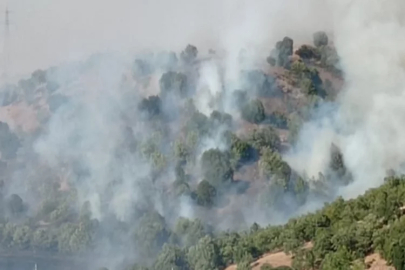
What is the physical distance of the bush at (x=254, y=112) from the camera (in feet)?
219

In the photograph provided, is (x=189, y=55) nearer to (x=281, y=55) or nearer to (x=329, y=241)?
(x=281, y=55)

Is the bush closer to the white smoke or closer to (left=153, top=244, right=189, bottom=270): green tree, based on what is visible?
the white smoke

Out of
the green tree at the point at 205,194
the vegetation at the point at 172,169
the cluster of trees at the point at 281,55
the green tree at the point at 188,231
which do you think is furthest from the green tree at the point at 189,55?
the green tree at the point at 188,231

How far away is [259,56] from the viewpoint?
76.0 metres

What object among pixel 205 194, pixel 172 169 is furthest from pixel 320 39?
pixel 205 194

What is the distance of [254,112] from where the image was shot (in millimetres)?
67000

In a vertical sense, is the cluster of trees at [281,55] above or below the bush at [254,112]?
above

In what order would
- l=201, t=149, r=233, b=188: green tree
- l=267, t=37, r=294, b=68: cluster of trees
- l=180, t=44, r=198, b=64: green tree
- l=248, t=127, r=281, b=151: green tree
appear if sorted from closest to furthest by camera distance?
l=201, t=149, r=233, b=188: green tree
l=248, t=127, r=281, b=151: green tree
l=267, t=37, r=294, b=68: cluster of trees
l=180, t=44, r=198, b=64: green tree

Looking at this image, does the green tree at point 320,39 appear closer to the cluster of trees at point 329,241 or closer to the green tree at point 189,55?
the green tree at point 189,55

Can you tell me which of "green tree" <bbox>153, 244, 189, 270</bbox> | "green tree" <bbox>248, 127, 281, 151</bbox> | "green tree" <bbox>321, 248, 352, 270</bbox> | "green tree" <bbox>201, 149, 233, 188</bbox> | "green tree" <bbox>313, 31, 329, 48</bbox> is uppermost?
"green tree" <bbox>313, 31, 329, 48</bbox>

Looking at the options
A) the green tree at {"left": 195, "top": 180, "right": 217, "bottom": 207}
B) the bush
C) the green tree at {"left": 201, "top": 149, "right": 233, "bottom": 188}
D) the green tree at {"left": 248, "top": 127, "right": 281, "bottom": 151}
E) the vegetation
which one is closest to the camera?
the vegetation

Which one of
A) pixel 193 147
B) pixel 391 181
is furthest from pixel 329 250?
pixel 193 147

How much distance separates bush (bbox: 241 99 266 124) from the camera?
66.9 m

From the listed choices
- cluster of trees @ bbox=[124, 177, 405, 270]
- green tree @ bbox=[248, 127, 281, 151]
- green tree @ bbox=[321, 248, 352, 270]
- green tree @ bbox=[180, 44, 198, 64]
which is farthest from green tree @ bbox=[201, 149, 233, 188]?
green tree @ bbox=[321, 248, 352, 270]
